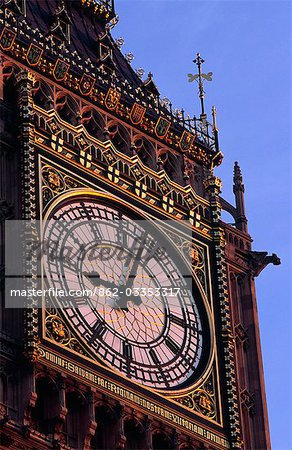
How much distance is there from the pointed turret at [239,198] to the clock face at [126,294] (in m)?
3.05

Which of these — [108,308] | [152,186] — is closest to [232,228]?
[152,186]

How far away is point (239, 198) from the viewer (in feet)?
131

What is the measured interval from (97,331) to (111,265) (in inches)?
65.2

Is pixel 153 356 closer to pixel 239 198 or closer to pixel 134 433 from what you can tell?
pixel 134 433

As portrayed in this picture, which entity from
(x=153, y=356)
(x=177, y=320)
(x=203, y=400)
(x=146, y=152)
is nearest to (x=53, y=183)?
(x=177, y=320)

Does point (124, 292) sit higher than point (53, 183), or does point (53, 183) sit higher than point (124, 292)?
point (53, 183)

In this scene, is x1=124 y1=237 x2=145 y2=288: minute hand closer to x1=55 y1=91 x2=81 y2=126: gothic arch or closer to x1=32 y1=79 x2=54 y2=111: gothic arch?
x1=55 y1=91 x2=81 y2=126: gothic arch

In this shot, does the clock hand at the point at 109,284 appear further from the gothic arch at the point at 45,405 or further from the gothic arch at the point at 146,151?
the gothic arch at the point at 146,151

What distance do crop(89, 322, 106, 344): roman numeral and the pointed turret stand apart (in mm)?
5800

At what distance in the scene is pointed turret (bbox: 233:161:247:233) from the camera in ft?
130

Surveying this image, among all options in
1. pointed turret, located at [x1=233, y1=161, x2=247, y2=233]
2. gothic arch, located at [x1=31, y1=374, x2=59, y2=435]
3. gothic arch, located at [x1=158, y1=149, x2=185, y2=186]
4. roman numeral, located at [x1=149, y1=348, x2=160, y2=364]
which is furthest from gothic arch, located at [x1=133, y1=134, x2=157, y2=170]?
gothic arch, located at [x1=31, y1=374, x2=59, y2=435]

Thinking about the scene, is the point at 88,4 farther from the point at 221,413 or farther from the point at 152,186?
the point at 221,413

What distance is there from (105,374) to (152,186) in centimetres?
501

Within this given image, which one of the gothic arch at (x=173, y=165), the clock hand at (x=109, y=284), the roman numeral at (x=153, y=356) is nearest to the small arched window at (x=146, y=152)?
the gothic arch at (x=173, y=165)
